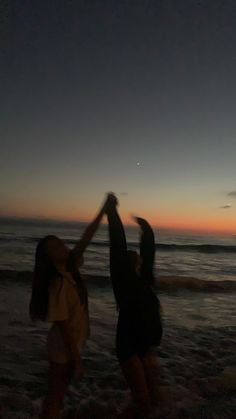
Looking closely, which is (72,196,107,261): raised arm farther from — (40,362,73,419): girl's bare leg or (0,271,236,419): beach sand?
(0,271,236,419): beach sand

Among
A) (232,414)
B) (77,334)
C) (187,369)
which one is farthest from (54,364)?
(187,369)

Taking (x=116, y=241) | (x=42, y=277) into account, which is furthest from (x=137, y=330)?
(x=42, y=277)

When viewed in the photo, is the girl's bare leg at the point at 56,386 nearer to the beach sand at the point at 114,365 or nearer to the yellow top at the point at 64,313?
the yellow top at the point at 64,313

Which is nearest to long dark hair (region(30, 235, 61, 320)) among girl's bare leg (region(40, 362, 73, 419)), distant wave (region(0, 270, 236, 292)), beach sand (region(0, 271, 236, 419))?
girl's bare leg (region(40, 362, 73, 419))

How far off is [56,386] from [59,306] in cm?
74

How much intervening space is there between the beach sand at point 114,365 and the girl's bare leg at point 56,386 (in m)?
1.62

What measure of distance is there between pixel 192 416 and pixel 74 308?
2.68 metres

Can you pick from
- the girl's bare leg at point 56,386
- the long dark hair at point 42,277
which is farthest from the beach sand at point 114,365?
the long dark hair at point 42,277

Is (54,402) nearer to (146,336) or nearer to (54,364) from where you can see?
(54,364)

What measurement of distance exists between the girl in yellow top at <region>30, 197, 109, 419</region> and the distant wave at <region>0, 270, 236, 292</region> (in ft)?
46.3

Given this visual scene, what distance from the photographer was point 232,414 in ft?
16.6

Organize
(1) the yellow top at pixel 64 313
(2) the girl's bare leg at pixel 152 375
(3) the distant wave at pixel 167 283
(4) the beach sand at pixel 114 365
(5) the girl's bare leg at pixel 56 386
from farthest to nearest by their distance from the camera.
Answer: (3) the distant wave at pixel 167 283, (4) the beach sand at pixel 114 365, (2) the girl's bare leg at pixel 152 375, (5) the girl's bare leg at pixel 56 386, (1) the yellow top at pixel 64 313

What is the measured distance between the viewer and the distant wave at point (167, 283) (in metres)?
17.9

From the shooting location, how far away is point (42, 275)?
3.37 metres
